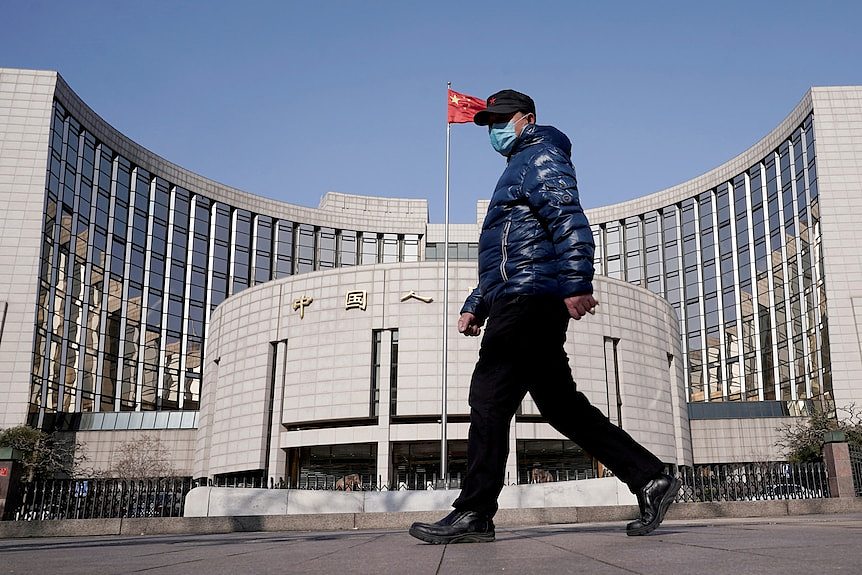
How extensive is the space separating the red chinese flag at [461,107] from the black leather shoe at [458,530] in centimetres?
3034

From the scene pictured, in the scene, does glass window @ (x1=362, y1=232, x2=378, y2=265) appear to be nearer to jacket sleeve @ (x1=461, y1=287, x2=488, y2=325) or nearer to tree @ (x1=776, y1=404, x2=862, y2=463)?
tree @ (x1=776, y1=404, x2=862, y2=463)

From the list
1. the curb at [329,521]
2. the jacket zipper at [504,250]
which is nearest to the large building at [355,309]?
the curb at [329,521]

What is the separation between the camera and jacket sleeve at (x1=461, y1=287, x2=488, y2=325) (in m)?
4.97

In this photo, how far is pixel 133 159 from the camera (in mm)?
59719

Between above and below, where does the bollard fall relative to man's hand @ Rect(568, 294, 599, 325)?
below

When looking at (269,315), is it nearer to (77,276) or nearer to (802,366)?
(77,276)

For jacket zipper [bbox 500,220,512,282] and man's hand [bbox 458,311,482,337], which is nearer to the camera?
jacket zipper [bbox 500,220,512,282]

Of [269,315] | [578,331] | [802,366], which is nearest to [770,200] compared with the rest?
[802,366]

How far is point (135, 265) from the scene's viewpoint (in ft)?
191

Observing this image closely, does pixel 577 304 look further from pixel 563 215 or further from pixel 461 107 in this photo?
pixel 461 107

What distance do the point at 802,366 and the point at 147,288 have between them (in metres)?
45.0

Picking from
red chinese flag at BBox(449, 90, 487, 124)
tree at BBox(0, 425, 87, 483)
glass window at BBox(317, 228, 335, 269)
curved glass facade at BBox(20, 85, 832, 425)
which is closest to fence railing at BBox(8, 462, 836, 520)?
red chinese flag at BBox(449, 90, 487, 124)

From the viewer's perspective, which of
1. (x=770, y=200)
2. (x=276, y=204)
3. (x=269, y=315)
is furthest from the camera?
(x=276, y=204)

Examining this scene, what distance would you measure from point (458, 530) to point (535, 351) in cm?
109
